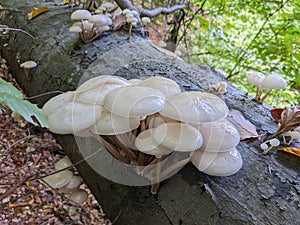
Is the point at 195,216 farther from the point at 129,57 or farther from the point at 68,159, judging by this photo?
the point at 129,57

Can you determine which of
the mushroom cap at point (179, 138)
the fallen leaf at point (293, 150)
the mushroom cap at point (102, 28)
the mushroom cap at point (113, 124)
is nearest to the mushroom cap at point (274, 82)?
the fallen leaf at point (293, 150)

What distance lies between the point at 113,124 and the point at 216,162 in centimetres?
38

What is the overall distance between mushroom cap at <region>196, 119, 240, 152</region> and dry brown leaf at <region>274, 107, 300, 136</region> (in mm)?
345

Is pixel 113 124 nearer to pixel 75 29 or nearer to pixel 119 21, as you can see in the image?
pixel 75 29

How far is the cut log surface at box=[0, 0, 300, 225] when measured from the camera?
3.39 ft

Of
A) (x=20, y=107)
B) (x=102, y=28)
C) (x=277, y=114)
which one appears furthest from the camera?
(x=102, y=28)

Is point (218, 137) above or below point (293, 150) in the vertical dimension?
above

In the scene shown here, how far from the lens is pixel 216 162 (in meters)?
1.03

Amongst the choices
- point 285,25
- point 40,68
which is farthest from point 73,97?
point 285,25

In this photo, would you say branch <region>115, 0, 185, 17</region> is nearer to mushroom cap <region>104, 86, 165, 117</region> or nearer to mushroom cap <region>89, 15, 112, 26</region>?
mushroom cap <region>89, 15, 112, 26</region>

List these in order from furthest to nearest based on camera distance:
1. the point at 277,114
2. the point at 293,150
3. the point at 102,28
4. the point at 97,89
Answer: the point at 102,28 < the point at 277,114 < the point at 293,150 < the point at 97,89

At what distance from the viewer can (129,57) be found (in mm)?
1857

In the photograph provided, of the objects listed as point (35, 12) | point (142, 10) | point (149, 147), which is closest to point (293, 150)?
point (149, 147)

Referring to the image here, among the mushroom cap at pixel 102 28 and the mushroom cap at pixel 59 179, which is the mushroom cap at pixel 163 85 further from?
the mushroom cap at pixel 102 28
